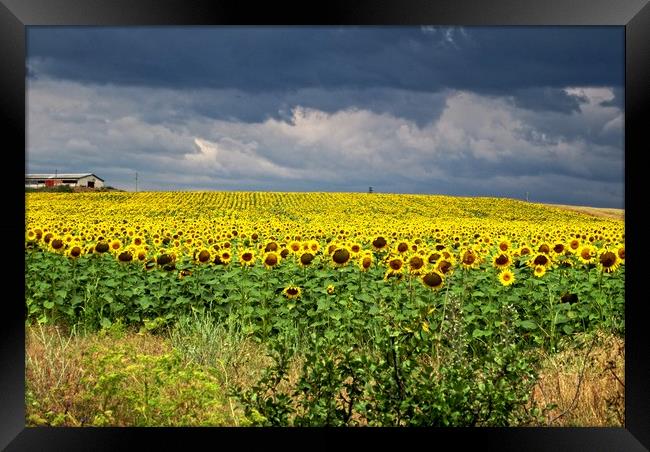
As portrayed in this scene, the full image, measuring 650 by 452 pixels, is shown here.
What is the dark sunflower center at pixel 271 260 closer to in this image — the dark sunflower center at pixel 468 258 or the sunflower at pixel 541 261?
the dark sunflower center at pixel 468 258

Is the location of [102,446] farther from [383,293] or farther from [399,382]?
[383,293]

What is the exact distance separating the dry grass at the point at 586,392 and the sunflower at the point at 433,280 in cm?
115

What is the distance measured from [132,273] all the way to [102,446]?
300 centimetres

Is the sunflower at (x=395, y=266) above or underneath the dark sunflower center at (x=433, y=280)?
above

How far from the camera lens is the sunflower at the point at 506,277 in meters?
5.66

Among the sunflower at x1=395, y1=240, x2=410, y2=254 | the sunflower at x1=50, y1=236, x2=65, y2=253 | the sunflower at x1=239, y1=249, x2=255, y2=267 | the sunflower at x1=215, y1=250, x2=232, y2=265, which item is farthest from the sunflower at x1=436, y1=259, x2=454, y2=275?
the sunflower at x1=50, y1=236, x2=65, y2=253

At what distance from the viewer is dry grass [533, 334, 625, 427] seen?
12.4ft

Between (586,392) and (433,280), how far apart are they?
65.6 inches

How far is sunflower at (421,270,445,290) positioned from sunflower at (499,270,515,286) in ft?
2.12

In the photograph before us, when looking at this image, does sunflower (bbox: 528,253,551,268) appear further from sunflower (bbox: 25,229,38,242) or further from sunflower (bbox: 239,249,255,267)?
sunflower (bbox: 25,229,38,242)

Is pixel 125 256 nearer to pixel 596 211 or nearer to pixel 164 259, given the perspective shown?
pixel 164 259

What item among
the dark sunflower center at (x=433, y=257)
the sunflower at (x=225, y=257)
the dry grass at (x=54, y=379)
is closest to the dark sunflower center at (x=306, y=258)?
the sunflower at (x=225, y=257)

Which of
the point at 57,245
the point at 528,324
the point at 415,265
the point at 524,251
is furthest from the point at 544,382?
the point at 57,245
